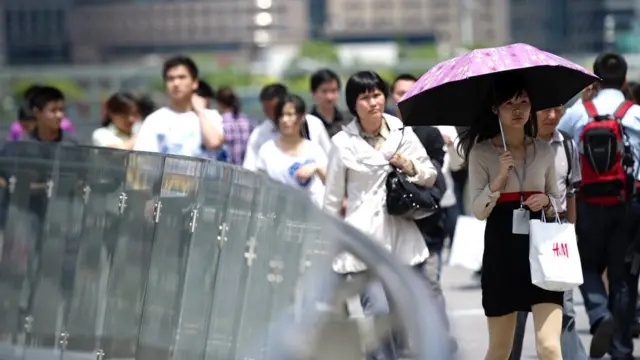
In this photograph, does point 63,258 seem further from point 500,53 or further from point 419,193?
point 500,53

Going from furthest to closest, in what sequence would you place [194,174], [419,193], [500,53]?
[419,193], [194,174], [500,53]

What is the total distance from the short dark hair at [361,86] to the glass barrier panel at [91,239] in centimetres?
123

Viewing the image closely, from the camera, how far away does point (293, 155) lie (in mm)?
9727

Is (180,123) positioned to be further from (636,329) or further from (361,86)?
(636,329)

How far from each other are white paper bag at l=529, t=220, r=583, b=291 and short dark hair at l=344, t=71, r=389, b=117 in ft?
5.65

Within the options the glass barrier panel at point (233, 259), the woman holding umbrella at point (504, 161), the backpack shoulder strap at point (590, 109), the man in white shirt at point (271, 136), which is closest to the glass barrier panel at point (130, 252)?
the glass barrier panel at point (233, 259)

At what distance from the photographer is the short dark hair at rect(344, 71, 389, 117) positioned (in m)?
7.67

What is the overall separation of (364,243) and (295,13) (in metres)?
130

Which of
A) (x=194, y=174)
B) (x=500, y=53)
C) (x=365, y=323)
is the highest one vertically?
(x=500, y=53)

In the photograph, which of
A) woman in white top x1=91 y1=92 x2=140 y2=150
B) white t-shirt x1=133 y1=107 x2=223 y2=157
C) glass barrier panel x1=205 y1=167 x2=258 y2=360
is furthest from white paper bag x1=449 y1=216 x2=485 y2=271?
glass barrier panel x1=205 y1=167 x2=258 y2=360

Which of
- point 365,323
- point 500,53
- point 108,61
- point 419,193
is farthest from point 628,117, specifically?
point 108,61

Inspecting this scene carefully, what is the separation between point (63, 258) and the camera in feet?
26.1

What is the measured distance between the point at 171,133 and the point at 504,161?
3.50 m

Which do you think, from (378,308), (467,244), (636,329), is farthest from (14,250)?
(378,308)
